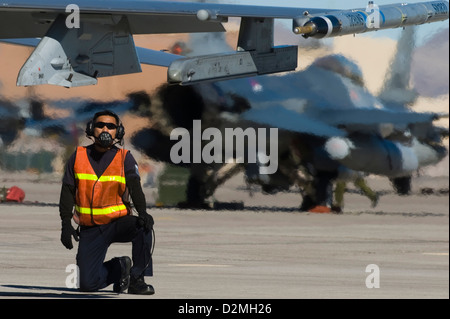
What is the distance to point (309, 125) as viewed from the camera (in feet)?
87.2

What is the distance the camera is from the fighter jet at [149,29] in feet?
46.6

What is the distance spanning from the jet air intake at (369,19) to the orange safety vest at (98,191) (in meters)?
3.17

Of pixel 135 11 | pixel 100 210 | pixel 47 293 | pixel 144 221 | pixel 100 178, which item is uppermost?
pixel 135 11

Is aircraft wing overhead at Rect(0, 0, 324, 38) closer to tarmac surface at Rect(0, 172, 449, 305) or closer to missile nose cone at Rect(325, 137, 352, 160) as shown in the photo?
tarmac surface at Rect(0, 172, 449, 305)

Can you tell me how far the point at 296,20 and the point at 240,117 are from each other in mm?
12414

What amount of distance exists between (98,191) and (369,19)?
4.77m

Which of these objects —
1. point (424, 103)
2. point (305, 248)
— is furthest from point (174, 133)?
point (305, 248)

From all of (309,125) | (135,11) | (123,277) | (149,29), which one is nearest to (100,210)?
(123,277)

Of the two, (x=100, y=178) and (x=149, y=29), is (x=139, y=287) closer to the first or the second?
(x=100, y=178)

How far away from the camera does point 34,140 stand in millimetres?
24516

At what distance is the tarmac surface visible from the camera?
45.2ft

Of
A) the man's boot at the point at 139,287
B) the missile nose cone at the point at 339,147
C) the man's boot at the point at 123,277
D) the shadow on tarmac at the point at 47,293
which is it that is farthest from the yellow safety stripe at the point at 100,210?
the missile nose cone at the point at 339,147

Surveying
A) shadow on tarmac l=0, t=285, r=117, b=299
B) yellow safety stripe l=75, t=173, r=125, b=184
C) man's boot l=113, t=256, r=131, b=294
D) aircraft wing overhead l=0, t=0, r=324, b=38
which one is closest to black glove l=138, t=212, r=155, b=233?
yellow safety stripe l=75, t=173, r=125, b=184

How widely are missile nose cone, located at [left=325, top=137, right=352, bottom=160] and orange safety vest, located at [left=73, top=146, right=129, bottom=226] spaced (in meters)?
15.5
